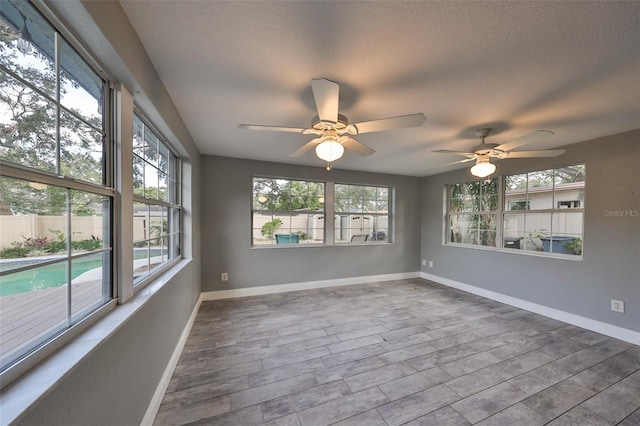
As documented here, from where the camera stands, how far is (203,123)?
253 centimetres

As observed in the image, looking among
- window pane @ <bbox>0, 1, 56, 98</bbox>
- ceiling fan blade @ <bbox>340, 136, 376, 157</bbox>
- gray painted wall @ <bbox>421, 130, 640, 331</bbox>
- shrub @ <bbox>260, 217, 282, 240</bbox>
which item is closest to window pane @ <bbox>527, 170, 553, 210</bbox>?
gray painted wall @ <bbox>421, 130, 640, 331</bbox>

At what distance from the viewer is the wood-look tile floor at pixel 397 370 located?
5.38ft

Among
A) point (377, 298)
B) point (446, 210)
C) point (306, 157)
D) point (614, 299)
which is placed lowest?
point (377, 298)

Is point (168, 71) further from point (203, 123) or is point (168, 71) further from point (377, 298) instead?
point (377, 298)

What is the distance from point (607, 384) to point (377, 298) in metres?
2.42

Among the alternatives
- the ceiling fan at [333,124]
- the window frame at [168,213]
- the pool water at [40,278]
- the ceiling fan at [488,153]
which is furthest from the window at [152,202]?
the ceiling fan at [488,153]

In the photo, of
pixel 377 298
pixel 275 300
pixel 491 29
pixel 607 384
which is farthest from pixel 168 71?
pixel 607 384

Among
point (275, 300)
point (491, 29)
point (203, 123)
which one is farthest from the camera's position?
point (275, 300)

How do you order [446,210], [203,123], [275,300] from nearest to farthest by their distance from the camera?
[203,123] < [275,300] < [446,210]

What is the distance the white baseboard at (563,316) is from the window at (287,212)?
287cm

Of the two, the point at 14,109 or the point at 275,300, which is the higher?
the point at 14,109

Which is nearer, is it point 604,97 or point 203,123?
point 604,97

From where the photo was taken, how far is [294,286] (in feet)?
14.0

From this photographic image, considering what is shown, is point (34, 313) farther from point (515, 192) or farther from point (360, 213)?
point (515, 192)
